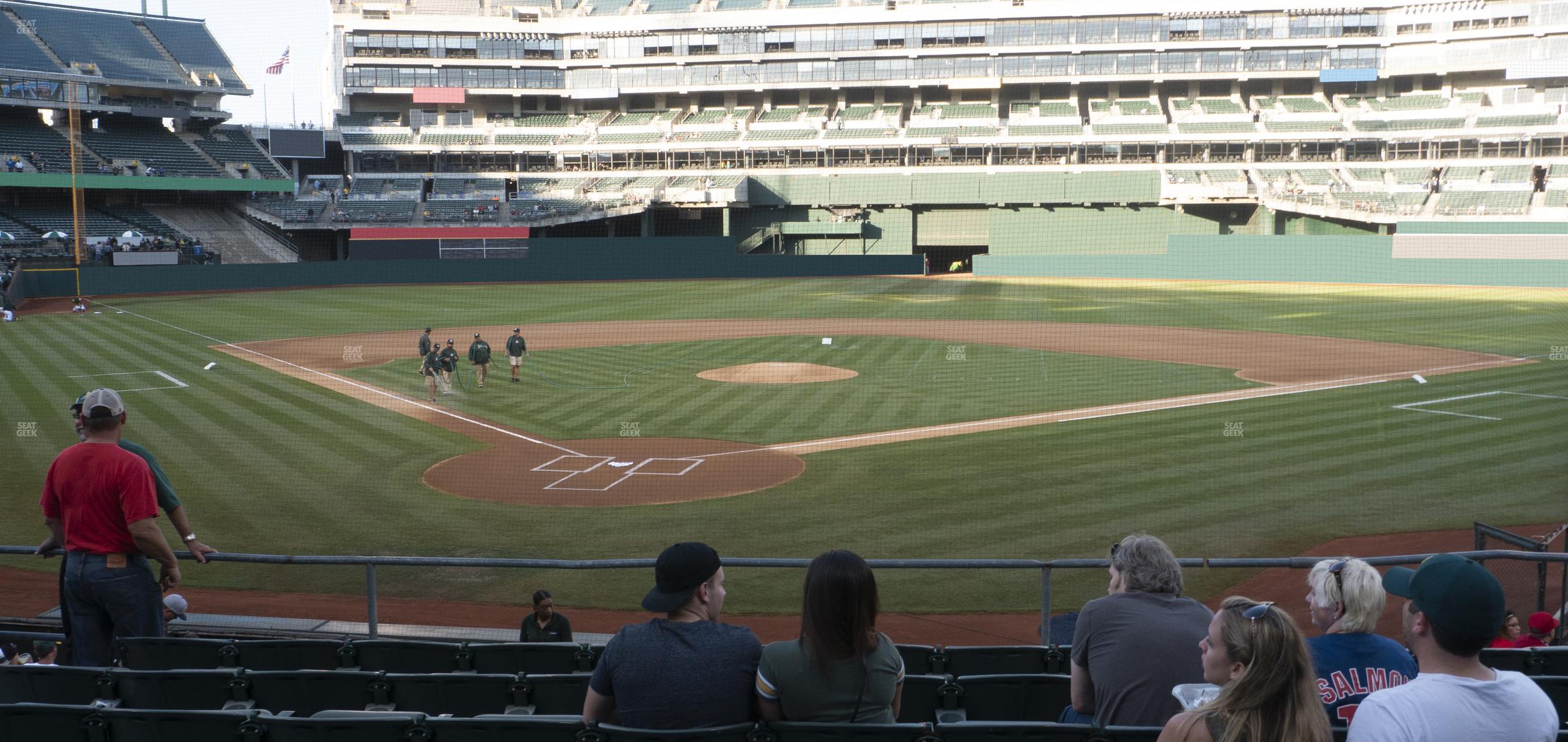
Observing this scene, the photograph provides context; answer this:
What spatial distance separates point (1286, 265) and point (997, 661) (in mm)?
51245

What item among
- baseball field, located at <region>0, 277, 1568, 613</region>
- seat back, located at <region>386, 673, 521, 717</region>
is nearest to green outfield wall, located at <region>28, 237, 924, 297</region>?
baseball field, located at <region>0, 277, 1568, 613</region>

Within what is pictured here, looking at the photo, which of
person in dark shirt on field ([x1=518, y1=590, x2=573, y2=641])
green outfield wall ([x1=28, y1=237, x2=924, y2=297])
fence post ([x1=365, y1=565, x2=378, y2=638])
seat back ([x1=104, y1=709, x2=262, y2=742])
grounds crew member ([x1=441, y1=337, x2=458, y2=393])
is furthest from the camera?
green outfield wall ([x1=28, y1=237, x2=924, y2=297])

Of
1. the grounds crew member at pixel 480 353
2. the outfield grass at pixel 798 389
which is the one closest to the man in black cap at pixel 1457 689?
the outfield grass at pixel 798 389

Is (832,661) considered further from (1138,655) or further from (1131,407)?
(1131,407)

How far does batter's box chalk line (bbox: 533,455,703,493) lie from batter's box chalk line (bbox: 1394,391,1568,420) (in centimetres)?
1319

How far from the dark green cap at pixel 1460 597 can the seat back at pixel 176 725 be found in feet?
13.3

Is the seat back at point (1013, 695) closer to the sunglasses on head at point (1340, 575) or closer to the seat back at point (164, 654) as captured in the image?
the sunglasses on head at point (1340, 575)

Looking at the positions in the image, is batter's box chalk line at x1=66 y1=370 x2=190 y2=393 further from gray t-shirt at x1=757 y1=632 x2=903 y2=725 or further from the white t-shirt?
the white t-shirt

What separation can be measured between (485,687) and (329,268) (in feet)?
181

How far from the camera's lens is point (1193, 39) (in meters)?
65.8

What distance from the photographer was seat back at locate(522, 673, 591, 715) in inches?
204

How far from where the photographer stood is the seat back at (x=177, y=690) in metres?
5.16

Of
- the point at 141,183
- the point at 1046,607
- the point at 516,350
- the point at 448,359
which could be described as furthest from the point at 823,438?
the point at 141,183

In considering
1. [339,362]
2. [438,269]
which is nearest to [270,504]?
[339,362]
